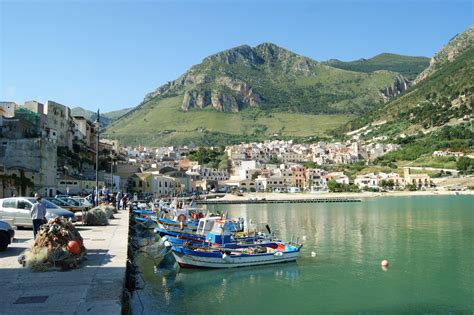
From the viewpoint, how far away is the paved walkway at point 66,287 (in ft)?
33.5

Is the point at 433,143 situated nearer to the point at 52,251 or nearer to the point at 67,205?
the point at 67,205

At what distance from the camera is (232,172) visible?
558 ft

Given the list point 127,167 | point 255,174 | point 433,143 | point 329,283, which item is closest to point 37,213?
point 329,283

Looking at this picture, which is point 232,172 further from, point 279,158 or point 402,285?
point 402,285

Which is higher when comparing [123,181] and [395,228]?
[123,181]

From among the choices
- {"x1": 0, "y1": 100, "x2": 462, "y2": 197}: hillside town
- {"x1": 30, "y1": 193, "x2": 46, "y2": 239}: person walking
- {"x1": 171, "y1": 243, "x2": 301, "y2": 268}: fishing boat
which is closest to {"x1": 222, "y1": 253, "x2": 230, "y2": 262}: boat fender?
{"x1": 171, "y1": 243, "x2": 301, "y2": 268}: fishing boat

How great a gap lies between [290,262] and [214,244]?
15.1 feet

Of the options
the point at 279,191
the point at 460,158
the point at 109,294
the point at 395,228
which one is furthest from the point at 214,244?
the point at 460,158

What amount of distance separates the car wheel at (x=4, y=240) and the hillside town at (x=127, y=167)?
1870 cm

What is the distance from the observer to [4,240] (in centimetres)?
1700

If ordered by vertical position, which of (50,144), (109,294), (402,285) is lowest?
(402,285)

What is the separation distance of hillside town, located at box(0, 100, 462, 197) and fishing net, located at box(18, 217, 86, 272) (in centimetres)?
2142

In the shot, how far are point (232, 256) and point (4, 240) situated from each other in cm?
1171

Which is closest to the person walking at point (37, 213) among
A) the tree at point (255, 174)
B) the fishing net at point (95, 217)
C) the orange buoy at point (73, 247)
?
Answer: the orange buoy at point (73, 247)
